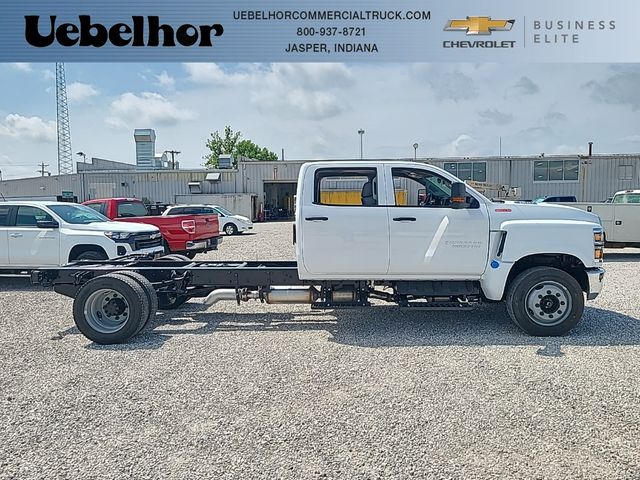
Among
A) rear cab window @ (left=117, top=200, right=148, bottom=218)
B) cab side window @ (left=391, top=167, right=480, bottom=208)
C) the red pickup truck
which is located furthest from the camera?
rear cab window @ (left=117, top=200, right=148, bottom=218)

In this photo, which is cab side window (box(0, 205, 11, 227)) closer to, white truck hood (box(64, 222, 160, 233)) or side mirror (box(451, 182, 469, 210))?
white truck hood (box(64, 222, 160, 233))

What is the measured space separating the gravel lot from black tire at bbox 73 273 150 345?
0.21 meters

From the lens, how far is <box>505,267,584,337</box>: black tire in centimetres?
589

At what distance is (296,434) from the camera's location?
3.57 m

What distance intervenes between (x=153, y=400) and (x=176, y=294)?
105 inches

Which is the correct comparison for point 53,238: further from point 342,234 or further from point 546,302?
point 546,302

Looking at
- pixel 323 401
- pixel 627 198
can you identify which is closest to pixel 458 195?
pixel 323 401

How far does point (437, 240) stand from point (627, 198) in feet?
35.2

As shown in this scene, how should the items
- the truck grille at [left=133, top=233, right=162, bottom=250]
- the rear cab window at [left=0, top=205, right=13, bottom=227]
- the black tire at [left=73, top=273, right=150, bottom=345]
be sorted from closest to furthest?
the black tire at [left=73, top=273, right=150, bottom=345] < the truck grille at [left=133, top=233, right=162, bottom=250] < the rear cab window at [left=0, top=205, right=13, bottom=227]

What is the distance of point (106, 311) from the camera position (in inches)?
238

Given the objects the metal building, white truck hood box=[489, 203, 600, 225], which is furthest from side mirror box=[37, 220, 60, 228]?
the metal building

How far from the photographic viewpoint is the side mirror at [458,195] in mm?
5953

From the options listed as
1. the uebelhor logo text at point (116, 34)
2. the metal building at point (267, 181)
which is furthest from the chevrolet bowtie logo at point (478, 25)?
the metal building at point (267, 181)

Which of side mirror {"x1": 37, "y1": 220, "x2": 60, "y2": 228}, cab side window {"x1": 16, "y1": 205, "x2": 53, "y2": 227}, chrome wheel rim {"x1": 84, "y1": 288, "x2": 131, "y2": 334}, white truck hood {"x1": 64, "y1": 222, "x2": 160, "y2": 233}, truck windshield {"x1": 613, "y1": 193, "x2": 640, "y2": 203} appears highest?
truck windshield {"x1": 613, "y1": 193, "x2": 640, "y2": 203}
